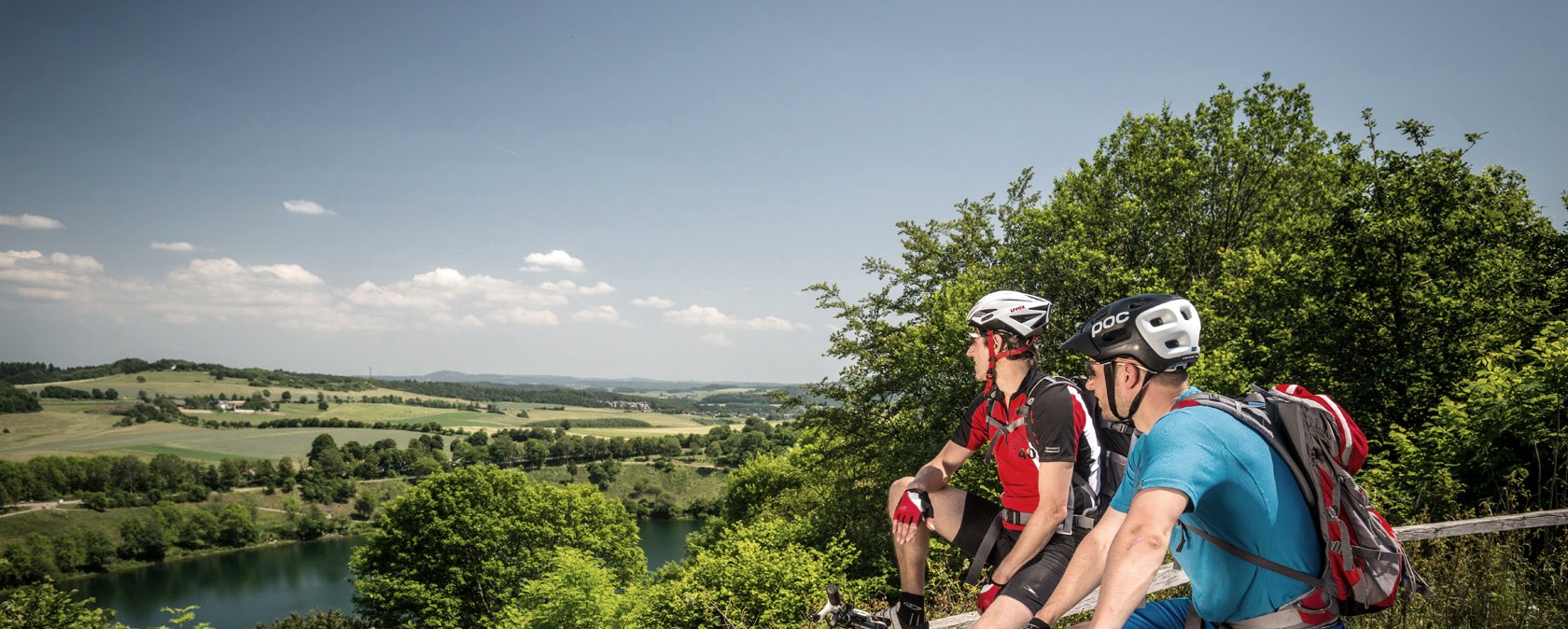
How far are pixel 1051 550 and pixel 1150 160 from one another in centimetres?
2363

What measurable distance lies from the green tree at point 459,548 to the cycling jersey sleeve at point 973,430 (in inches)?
1657

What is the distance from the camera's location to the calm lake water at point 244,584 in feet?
235

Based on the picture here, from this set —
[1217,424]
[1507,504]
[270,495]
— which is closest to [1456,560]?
[1507,504]

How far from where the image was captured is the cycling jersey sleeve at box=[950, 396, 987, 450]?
3.86m

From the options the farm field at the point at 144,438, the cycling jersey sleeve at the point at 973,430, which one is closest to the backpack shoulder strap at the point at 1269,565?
the cycling jersey sleeve at the point at 973,430

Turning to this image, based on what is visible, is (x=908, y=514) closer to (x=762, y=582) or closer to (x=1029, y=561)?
(x=1029, y=561)

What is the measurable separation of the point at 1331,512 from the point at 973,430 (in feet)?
6.46

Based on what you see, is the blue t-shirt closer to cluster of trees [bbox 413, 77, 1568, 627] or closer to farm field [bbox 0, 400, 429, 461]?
cluster of trees [bbox 413, 77, 1568, 627]

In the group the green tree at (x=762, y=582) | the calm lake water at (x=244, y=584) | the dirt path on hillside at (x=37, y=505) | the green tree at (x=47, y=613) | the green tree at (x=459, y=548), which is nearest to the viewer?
the green tree at (x=762, y=582)

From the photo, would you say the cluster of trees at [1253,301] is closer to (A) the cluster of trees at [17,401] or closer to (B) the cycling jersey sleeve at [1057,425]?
(B) the cycling jersey sleeve at [1057,425]

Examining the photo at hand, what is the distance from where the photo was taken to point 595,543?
48.9m

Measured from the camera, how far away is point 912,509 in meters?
3.42

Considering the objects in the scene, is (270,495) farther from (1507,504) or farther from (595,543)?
(1507,504)

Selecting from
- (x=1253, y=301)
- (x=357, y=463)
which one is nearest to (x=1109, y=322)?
(x=1253, y=301)
